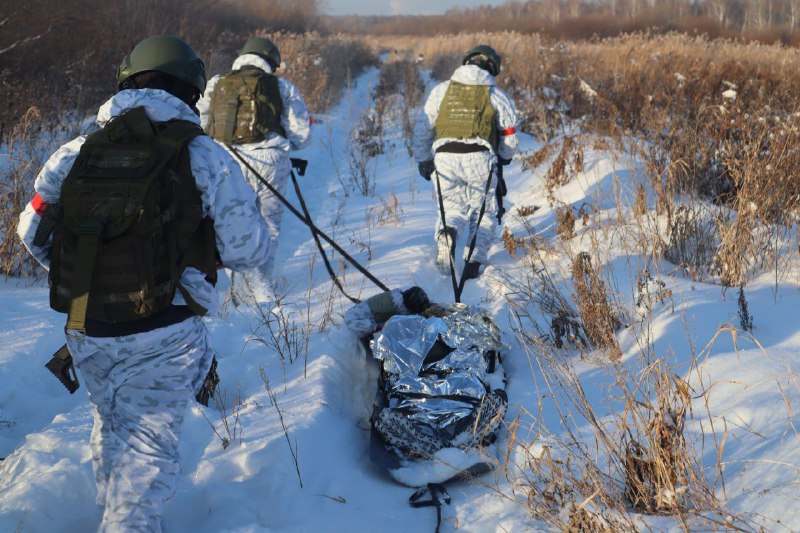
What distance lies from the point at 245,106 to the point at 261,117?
144mm

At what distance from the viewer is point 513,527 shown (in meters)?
2.30

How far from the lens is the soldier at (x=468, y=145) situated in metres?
5.12

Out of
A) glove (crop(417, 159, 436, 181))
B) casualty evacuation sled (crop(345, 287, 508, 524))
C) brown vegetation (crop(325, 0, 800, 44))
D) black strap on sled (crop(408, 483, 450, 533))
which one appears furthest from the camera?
brown vegetation (crop(325, 0, 800, 44))

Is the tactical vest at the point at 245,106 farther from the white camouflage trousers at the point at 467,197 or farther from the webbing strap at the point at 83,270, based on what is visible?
the webbing strap at the point at 83,270

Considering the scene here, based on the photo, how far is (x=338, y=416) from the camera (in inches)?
122

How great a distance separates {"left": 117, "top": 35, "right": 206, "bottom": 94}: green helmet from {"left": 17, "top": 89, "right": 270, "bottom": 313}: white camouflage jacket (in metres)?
0.13

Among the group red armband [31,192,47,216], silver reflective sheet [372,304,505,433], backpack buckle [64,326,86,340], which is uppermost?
red armband [31,192,47,216]

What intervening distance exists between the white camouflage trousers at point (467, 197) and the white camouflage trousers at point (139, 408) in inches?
136

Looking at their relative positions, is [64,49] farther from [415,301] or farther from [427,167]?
[415,301]

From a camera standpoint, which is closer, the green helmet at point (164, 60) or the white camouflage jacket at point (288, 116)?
the green helmet at point (164, 60)

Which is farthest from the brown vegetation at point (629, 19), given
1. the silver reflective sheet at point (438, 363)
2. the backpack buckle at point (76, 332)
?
the backpack buckle at point (76, 332)

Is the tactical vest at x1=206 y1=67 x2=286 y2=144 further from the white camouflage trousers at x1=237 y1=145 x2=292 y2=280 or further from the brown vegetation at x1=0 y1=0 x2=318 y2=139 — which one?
the brown vegetation at x1=0 y1=0 x2=318 y2=139

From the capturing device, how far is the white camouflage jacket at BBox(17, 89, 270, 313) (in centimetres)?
206

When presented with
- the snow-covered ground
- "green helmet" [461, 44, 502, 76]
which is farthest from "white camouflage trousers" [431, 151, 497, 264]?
"green helmet" [461, 44, 502, 76]
